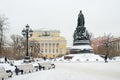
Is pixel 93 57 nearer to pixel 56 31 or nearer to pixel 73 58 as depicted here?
pixel 73 58

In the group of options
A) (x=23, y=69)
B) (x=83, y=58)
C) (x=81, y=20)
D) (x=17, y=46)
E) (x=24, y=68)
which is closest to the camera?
(x=23, y=69)

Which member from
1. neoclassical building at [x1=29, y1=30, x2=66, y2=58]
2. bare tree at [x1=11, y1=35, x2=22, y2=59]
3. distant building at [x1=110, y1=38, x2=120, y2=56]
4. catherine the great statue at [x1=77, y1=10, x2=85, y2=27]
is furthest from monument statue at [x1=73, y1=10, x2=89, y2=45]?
neoclassical building at [x1=29, y1=30, x2=66, y2=58]

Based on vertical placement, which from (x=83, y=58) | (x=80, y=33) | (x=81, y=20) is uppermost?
(x=81, y=20)

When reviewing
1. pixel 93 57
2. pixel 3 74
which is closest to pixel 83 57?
pixel 93 57

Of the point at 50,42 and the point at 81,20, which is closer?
the point at 81,20

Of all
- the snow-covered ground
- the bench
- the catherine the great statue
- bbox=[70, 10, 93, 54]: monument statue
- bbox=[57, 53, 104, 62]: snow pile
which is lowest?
the snow-covered ground

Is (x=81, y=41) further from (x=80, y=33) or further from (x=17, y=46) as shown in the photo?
(x=17, y=46)

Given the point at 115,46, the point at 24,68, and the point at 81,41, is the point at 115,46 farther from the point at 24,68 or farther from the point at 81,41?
the point at 24,68

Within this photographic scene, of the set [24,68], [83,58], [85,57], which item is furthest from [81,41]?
[24,68]

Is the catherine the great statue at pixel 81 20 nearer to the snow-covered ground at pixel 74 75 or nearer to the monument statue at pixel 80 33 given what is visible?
the monument statue at pixel 80 33

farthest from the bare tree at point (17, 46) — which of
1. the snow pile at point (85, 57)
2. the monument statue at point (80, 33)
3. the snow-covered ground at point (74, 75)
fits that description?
the snow-covered ground at point (74, 75)

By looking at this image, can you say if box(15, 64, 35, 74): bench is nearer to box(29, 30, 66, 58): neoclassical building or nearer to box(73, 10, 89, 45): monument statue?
box(73, 10, 89, 45): monument statue

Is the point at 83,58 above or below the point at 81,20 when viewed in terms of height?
below

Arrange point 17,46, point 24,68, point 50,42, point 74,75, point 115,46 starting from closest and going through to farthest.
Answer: point 74,75 → point 24,68 → point 17,46 → point 115,46 → point 50,42
